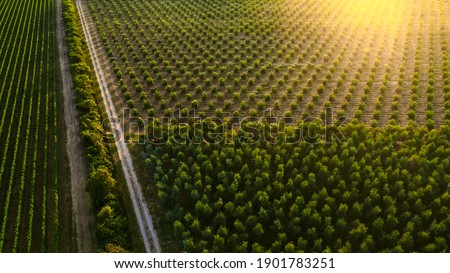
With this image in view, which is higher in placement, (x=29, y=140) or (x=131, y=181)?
(x=29, y=140)

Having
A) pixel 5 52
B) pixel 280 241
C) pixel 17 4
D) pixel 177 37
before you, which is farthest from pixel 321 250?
pixel 17 4

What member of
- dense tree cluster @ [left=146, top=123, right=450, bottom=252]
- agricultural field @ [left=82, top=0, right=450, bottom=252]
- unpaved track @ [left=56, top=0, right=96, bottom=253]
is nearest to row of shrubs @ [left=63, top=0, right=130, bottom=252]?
unpaved track @ [left=56, top=0, right=96, bottom=253]

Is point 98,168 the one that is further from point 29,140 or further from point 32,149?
point 29,140

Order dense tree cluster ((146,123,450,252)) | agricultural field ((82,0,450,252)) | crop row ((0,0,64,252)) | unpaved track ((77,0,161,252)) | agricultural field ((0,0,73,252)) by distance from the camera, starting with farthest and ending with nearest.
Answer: crop row ((0,0,64,252))
agricultural field ((0,0,73,252))
unpaved track ((77,0,161,252))
agricultural field ((82,0,450,252))
dense tree cluster ((146,123,450,252))

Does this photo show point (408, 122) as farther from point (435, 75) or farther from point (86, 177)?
point (86, 177)

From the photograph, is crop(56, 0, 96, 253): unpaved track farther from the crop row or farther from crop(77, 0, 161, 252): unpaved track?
crop(77, 0, 161, 252): unpaved track
